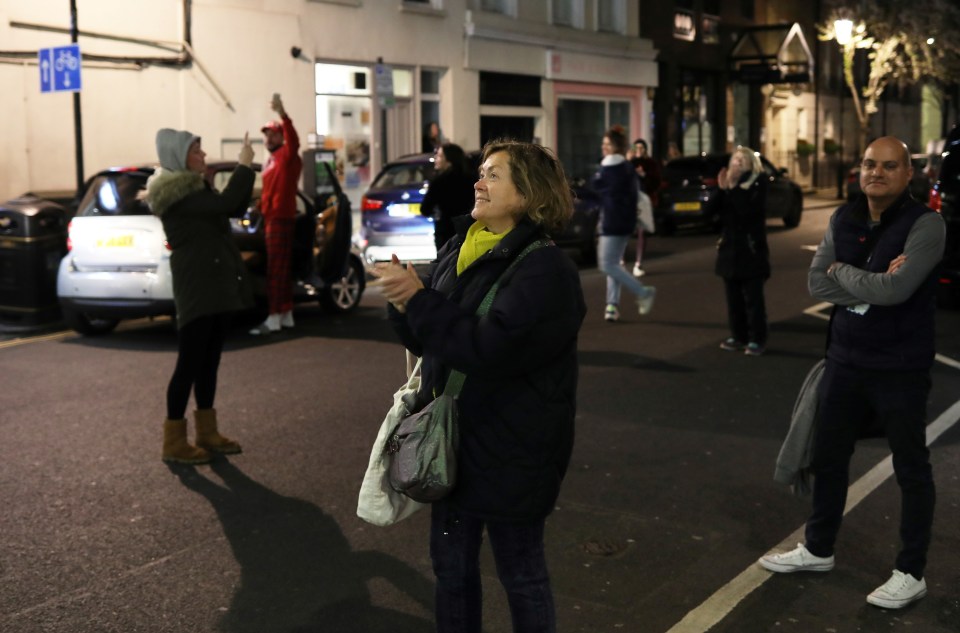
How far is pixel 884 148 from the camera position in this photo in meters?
4.91

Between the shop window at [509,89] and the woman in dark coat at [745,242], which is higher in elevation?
the shop window at [509,89]

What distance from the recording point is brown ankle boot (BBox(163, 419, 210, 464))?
7086 millimetres

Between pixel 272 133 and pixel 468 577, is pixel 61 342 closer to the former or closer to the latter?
pixel 272 133

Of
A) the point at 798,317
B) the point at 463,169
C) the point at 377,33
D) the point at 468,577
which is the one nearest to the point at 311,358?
the point at 463,169

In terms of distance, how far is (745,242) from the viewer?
10.4 meters

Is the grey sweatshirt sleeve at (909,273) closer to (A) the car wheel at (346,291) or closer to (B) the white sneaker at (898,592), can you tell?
(B) the white sneaker at (898,592)

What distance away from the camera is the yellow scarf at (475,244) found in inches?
144

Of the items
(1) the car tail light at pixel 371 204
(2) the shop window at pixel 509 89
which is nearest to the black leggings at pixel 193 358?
(1) the car tail light at pixel 371 204

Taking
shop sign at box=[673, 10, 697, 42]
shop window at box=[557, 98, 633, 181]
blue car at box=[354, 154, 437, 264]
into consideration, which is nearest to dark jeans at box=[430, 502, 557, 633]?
blue car at box=[354, 154, 437, 264]

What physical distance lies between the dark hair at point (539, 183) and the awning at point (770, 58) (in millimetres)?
Result: 34086

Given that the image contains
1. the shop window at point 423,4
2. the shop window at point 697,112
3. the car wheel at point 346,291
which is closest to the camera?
the car wheel at point 346,291

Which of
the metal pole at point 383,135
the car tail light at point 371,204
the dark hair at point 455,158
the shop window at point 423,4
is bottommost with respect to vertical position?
the car tail light at point 371,204

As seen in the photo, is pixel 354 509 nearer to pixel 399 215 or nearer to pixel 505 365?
pixel 505 365

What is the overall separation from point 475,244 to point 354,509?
282 centimetres
